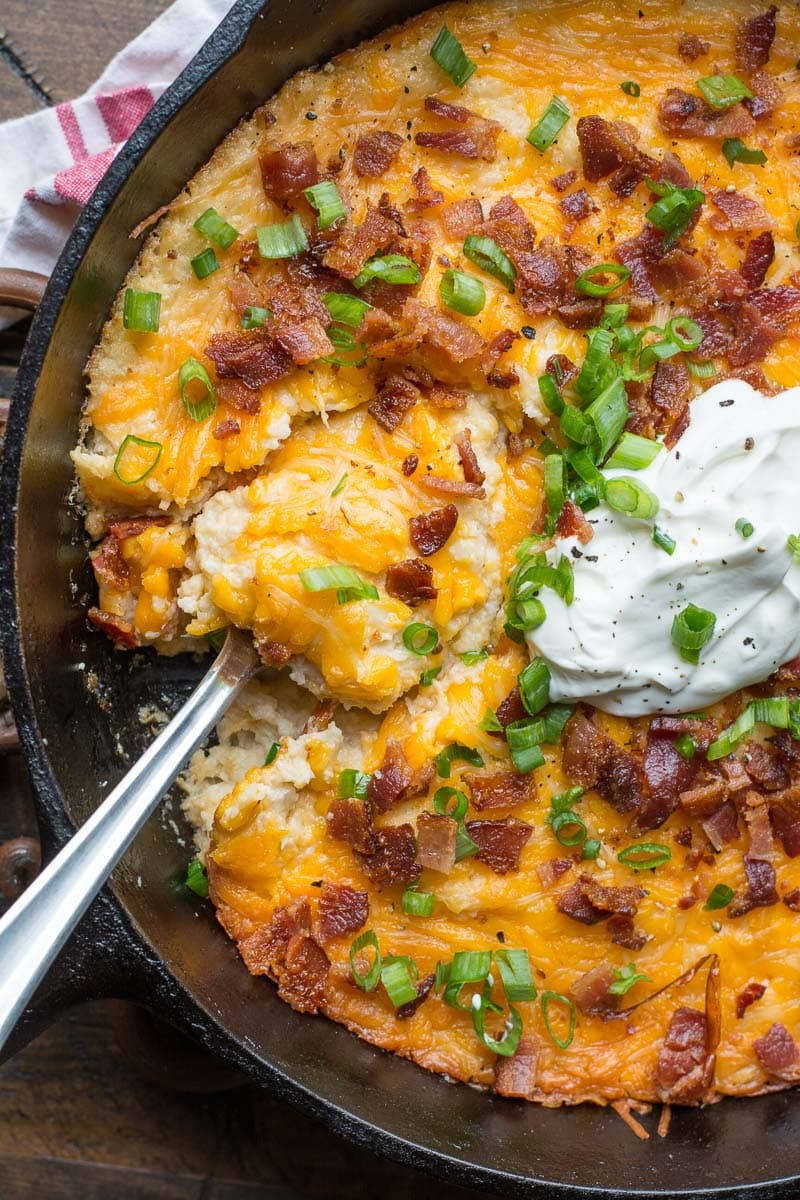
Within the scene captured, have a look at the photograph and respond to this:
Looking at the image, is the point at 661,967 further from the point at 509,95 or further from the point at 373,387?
the point at 509,95

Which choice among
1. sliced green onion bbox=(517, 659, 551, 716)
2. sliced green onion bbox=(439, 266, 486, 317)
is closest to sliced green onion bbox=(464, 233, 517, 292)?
sliced green onion bbox=(439, 266, 486, 317)

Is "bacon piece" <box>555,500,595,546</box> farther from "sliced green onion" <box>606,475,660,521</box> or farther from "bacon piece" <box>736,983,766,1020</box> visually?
"bacon piece" <box>736,983,766,1020</box>

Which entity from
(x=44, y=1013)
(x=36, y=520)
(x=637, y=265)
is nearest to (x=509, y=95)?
(x=637, y=265)

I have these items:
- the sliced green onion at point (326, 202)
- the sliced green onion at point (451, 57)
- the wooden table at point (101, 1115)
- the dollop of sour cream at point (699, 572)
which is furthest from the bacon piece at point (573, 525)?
the wooden table at point (101, 1115)

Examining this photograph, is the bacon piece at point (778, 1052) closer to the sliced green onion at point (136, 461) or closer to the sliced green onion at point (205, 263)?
the sliced green onion at point (136, 461)

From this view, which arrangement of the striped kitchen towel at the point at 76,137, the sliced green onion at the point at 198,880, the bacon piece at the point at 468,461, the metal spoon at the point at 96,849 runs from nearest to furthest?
the metal spoon at the point at 96,849 < the bacon piece at the point at 468,461 < the sliced green onion at the point at 198,880 < the striped kitchen towel at the point at 76,137
